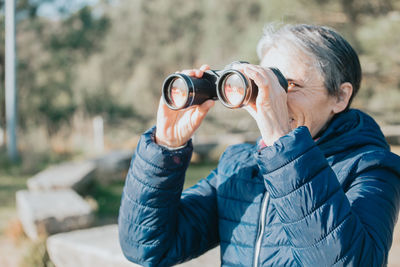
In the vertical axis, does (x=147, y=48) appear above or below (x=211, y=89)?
below

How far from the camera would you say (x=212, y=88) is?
1397 millimetres

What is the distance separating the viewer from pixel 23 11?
41.7 feet

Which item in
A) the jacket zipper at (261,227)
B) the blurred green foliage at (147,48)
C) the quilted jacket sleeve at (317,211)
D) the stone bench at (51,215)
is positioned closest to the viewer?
the quilted jacket sleeve at (317,211)

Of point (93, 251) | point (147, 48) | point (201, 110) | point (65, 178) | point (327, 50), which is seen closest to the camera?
point (327, 50)

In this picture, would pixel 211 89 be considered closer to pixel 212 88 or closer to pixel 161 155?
pixel 212 88

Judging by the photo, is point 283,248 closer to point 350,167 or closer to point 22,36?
point 350,167

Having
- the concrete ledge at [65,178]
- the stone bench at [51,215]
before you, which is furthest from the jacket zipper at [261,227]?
the concrete ledge at [65,178]

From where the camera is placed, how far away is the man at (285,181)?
1.05 m

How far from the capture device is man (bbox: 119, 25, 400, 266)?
3.45ft

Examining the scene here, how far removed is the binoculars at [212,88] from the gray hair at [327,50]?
18 centimetres

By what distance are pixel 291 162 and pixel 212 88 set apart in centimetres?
44

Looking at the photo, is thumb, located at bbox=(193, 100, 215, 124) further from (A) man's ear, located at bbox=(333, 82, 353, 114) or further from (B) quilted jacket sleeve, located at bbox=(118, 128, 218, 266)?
(A) man's ear, located at bbox=(333, 82, 353, 114)

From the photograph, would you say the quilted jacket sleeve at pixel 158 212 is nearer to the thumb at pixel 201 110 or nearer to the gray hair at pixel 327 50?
the thumb at pixel 201 110

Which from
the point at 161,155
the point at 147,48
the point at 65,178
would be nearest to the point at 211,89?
the point at 161,155
